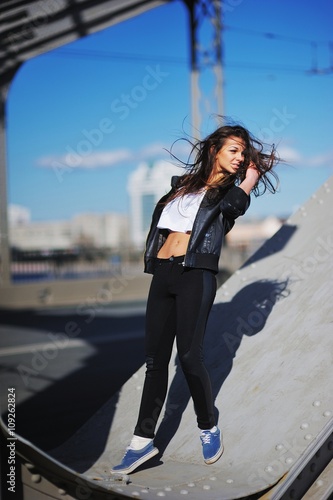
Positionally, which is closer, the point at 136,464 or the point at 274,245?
the point at 136,464

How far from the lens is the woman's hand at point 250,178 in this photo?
302 centimetres

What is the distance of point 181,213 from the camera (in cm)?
312

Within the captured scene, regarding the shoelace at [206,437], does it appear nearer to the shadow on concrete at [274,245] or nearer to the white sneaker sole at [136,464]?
the white sneaker sole at [136,464]

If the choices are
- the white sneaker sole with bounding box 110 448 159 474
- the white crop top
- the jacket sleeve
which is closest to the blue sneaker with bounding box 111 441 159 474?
the white sneaker sole with bounding box 110 448 159 474

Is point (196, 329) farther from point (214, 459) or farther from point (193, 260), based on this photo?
point (214, 459)

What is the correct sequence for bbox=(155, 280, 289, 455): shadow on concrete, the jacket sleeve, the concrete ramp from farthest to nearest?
1. bbox=(155, 280, 289, 455): shadow on concrete
2. the jacket sleeve
3. the concrete ramp

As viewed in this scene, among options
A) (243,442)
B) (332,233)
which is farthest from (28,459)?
(332,233)

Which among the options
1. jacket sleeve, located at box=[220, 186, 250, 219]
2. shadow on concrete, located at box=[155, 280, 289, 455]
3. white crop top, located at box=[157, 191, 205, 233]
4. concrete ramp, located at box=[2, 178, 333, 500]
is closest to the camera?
concrete ramp, located at box=[2, 178, 333, 500]

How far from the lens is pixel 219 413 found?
3305 millimetres

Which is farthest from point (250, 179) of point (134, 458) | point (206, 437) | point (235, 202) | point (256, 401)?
point (134, 458)

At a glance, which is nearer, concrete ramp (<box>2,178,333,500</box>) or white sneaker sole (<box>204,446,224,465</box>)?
concrete ramp (<box>2,178,333,500</box>)

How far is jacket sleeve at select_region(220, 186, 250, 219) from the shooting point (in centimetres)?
297

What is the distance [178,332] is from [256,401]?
1.70ft

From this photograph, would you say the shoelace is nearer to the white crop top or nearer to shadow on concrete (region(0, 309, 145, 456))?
shadow on concrete (region(0, 309, 145, 456))
